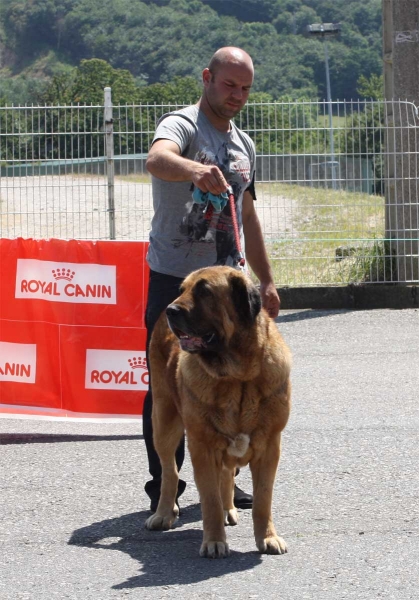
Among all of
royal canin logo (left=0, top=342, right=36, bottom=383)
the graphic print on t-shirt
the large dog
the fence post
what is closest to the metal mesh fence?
the fence post

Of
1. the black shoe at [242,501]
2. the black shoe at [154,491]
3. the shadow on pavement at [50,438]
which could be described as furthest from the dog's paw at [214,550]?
the shadow on pavement at [50,438]

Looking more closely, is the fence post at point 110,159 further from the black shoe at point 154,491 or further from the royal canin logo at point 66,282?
the black shoe at point 154,491

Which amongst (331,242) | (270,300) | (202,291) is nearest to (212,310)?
(202,291)

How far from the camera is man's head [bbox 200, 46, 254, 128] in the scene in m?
4.95

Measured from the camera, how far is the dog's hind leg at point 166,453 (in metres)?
5.15

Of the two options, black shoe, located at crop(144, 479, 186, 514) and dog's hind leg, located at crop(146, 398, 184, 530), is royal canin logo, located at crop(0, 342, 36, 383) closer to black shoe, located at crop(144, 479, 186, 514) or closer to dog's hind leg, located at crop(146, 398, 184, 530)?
black shoe, located at crop(144, 479, 186, 514)

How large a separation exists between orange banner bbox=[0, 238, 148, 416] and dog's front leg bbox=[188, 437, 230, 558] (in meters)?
2.81

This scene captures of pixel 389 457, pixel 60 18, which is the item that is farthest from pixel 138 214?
pixel 60 18

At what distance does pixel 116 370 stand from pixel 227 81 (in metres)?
3.00

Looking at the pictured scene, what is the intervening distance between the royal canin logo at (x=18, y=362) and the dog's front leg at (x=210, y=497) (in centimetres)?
314

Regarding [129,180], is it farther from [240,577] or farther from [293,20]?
[293,20]

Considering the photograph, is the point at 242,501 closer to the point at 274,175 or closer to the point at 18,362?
the point at 18,362

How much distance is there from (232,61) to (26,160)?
7.12m

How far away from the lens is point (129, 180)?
12.0 metres
